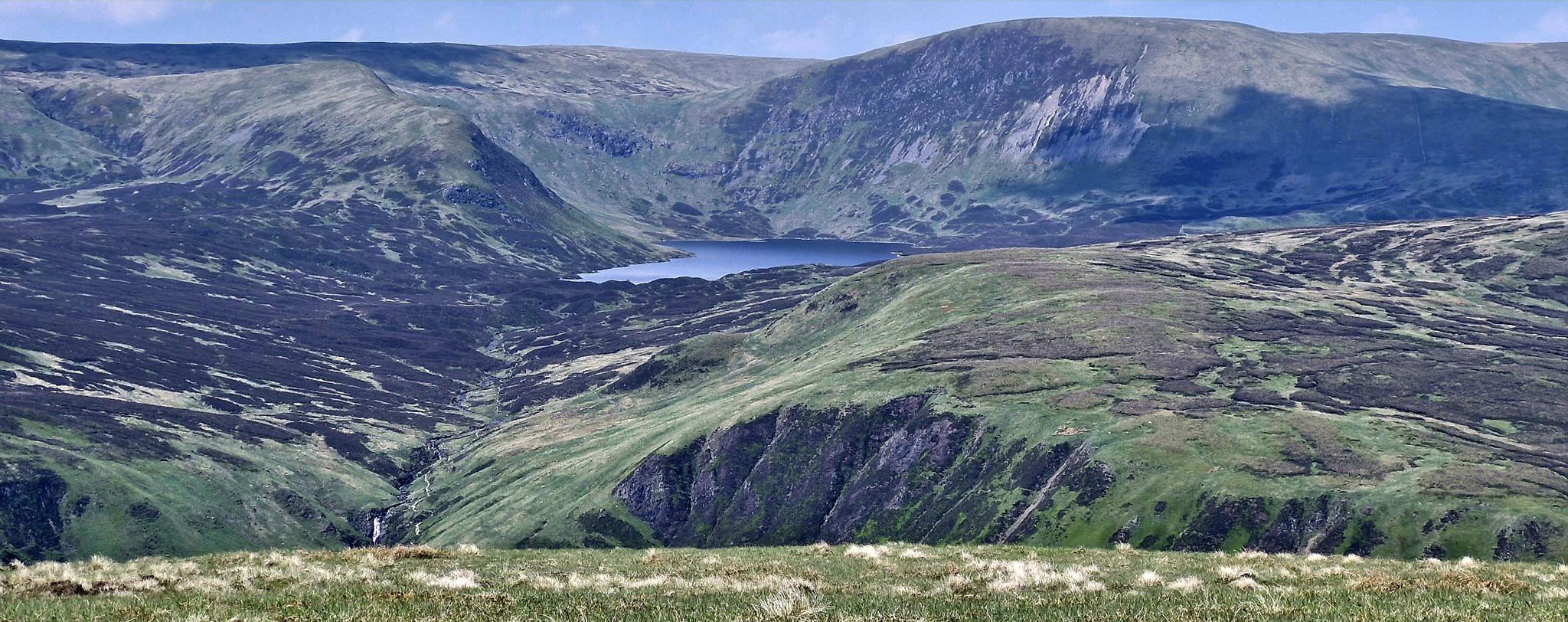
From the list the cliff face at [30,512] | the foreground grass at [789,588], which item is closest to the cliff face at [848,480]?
the cliff face at [30,512]

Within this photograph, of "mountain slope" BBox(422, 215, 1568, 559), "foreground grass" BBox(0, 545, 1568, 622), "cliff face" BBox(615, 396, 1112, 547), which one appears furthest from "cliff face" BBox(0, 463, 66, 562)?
"foreground grass" BBox(0, 545, 1568, 622)

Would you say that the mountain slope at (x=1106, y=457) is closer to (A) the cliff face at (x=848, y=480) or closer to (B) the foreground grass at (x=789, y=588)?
(A) the cliff face at (x=848, y=480)

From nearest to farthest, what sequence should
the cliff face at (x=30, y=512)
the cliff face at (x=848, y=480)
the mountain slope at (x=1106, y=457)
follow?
the mountain slope at (x=1106, y=457)
the cliff face at (x=848, y=480)
the cliff face at (x=30, y=512)

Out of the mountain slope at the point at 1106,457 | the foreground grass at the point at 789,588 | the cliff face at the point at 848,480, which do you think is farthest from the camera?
the cliff face at the point at 848,480

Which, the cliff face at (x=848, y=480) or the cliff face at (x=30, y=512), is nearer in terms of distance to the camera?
the cliff face at (x=848, y=480)

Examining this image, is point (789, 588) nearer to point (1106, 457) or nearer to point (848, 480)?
point (1106, 457)

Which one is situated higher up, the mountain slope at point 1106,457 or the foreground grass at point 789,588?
the foreground grass at point 789,588

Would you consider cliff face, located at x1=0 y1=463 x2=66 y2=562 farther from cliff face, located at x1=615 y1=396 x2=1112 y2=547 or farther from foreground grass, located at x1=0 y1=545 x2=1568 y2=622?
foreground grass, located at x1=0 y1=545 x2=1568 y2=622

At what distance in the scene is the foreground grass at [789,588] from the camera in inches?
908

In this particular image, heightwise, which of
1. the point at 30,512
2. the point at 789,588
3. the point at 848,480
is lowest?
the point at 30,512


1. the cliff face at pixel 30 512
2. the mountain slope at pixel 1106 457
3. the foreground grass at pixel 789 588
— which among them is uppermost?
the foreground grass at pixel 789 588

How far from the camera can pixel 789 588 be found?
27609 millimetres

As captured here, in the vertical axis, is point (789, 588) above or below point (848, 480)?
above

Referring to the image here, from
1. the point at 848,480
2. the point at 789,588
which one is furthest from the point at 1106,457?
the point at 789,588
